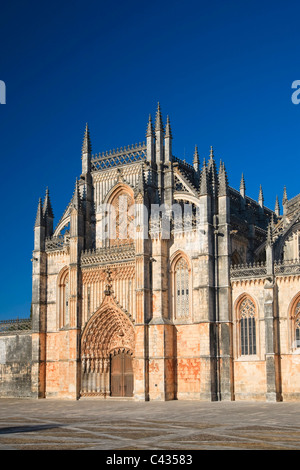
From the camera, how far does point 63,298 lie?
4891 cm

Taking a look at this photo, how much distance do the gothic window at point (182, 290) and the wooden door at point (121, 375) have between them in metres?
5.56

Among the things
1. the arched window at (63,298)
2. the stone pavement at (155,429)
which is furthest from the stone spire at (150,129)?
the stone pavement at (155,429)

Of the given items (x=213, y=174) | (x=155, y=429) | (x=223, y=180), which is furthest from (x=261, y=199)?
(x=155, y=429)

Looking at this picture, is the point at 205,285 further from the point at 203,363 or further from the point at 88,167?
the point at 88,167

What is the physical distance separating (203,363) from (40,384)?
47.8ft

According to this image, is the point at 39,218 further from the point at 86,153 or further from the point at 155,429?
the point at 155,429

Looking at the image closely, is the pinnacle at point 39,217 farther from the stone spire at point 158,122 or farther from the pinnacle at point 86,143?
the stone spire at point 158,122

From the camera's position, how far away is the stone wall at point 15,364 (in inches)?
1959

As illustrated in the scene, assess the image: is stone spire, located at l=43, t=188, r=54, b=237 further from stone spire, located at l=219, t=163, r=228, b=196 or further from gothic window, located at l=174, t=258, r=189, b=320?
stone spire, located at l=219, t=163, r=228, b=196

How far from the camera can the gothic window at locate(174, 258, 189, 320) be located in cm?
4266

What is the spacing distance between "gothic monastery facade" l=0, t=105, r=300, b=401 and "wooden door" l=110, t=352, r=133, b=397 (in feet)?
0.26

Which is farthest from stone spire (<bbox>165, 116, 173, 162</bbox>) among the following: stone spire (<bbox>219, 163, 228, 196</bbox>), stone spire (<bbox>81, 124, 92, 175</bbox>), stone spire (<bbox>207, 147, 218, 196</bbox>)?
stone spire (<bbox>81, 124, 92, 175</bbox>)

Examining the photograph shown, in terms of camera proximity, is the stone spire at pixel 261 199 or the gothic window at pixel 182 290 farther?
the stone spire at pixel 261 199
